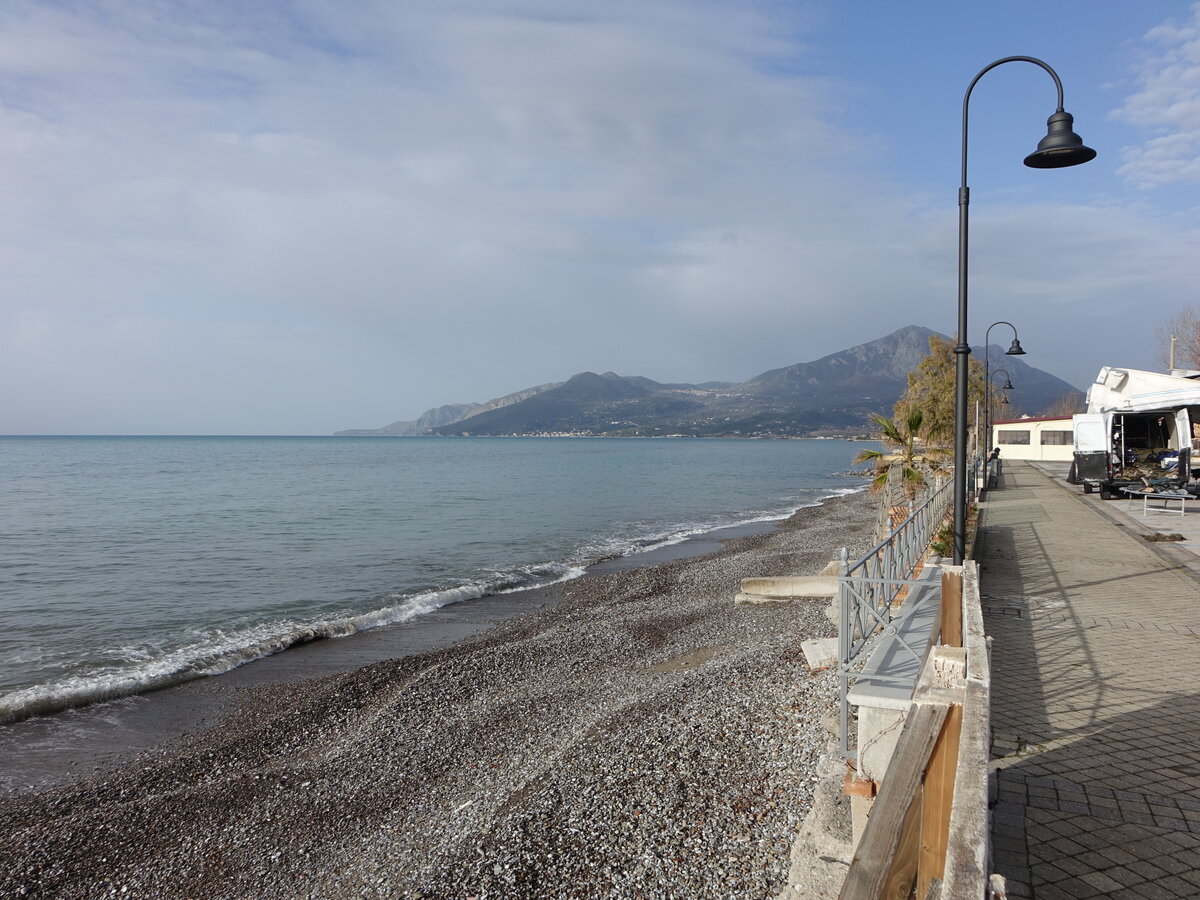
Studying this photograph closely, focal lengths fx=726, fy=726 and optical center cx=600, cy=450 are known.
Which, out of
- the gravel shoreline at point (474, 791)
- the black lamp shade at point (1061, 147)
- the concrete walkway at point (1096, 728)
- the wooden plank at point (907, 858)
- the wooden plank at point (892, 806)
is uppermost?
the black lamp shade at point (1061, 147)

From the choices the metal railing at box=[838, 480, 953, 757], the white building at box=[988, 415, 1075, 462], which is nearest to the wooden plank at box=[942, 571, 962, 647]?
the metal railing at box=[838, 480, 953, 757]

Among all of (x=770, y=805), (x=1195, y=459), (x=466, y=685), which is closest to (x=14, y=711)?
(x=466, y=685)

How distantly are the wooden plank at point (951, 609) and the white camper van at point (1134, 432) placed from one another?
20886 mm

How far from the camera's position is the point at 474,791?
25.3 feet

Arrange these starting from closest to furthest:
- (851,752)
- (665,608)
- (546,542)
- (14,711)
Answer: (851,752)
(14,711)
(665,608)
(546,542)

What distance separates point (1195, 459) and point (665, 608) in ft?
94.4

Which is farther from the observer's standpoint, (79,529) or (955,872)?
(79,529)

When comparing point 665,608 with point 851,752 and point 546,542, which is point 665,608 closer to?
point 851,752

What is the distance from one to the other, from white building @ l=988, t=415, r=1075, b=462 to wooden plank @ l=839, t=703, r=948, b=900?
199ft

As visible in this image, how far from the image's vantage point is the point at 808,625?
12766 millimetres

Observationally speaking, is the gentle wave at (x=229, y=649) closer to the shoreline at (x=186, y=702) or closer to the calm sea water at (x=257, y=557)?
the calm sea water at (x=257, y=557)

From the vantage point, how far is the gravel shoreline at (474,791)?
602 cm

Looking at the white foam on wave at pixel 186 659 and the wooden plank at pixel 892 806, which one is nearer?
the wooden plank at pixel 892 806

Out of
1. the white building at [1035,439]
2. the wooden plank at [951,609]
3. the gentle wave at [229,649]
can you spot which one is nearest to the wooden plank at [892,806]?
the wooden plank at [951,609]
